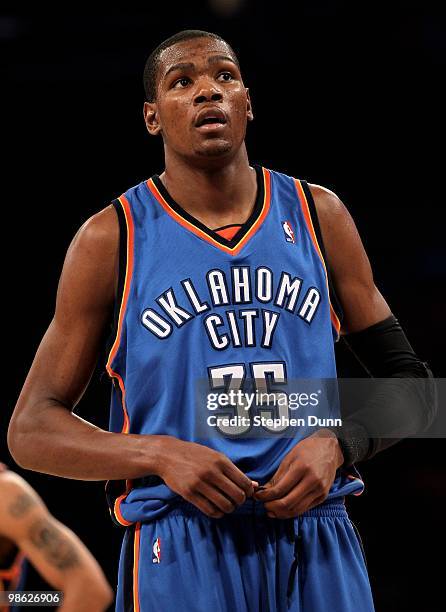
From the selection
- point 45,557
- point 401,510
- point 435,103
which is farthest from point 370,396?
point 435,103

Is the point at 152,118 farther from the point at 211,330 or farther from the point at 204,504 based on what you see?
the point at 204,504

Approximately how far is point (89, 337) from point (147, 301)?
0.60ft

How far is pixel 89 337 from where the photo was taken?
2.65m

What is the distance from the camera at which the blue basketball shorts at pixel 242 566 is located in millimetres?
2391

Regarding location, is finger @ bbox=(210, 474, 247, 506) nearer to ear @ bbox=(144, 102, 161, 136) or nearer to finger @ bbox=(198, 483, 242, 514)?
finger @ bbox=(198, 483, 242, 514)

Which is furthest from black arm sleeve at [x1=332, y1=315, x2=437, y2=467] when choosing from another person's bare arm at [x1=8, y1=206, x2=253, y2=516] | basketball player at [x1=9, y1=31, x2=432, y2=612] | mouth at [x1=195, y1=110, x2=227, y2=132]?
mouth at [x1=195, y1=110, x2=227, y2=132]

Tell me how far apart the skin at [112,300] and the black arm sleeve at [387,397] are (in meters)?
0.05

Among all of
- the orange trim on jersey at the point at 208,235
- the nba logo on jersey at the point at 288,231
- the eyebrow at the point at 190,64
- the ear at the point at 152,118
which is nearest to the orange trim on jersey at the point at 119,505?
the orange trim on jersey at the point at 208,235

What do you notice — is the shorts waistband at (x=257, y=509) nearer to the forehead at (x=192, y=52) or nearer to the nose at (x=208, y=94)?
the nose at (x=208, y=94)

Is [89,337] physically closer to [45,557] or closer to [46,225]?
[45,557]

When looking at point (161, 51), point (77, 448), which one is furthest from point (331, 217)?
point (77, 448)

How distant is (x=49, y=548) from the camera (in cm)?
190

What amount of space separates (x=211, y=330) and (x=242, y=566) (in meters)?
0.54

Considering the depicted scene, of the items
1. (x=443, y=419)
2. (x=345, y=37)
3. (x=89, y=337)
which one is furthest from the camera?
(x=345, y=37)
